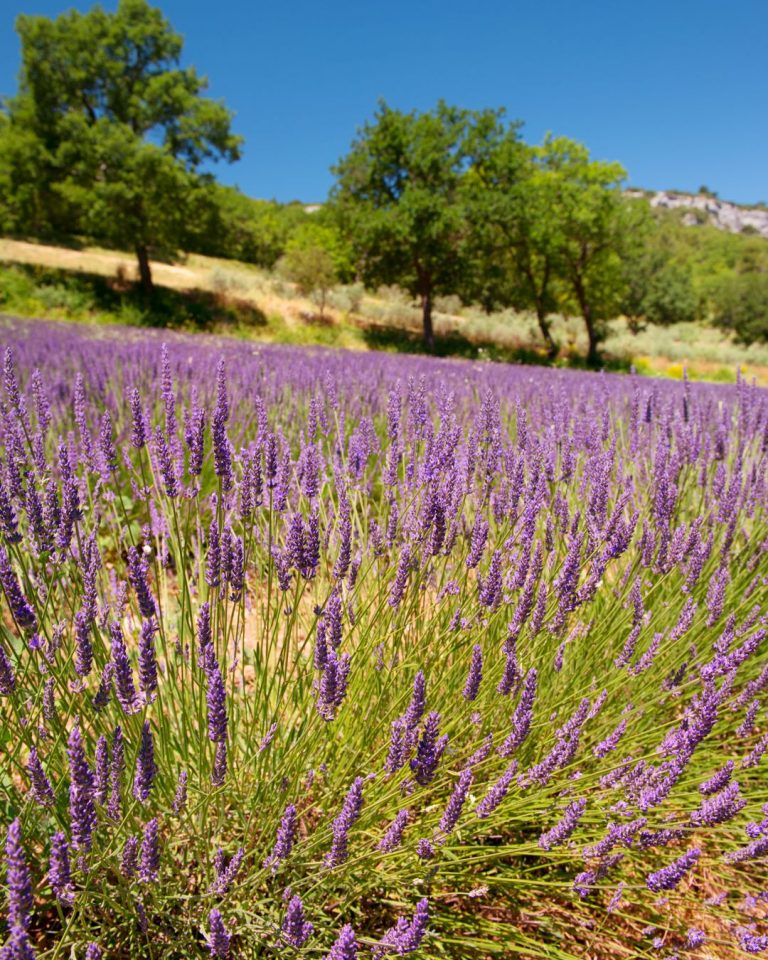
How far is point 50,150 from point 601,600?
75.1ft

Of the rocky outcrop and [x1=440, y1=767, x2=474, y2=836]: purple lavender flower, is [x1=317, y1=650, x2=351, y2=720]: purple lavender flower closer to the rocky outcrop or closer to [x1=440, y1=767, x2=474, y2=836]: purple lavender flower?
[x1=440, y1=767, x2=474, y2=836]: purple lavender flower

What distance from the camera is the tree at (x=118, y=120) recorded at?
1705 centimetres

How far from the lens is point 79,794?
79cm

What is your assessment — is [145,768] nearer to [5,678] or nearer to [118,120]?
[5,678]

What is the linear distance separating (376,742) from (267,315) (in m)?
22.0

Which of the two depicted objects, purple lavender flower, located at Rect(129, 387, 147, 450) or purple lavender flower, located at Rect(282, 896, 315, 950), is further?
purple lavender flower, located at Rect(129, 387, 147, 450)

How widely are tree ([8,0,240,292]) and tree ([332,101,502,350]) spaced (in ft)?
15.8

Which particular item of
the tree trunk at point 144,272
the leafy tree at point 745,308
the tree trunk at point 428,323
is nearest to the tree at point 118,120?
the tree trunk at point 144,272

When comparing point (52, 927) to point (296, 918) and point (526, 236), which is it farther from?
point (526, 236)

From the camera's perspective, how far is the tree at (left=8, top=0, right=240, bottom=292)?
55.9 feet

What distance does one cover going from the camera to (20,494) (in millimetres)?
1399

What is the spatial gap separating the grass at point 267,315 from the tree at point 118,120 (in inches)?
88.8

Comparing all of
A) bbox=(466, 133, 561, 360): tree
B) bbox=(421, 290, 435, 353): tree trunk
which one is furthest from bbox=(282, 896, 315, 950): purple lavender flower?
bbox=(466, 133, 561, 360): tree

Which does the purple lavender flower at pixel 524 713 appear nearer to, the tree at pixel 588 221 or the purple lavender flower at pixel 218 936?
the purple lavender flower at pixel 218 936
